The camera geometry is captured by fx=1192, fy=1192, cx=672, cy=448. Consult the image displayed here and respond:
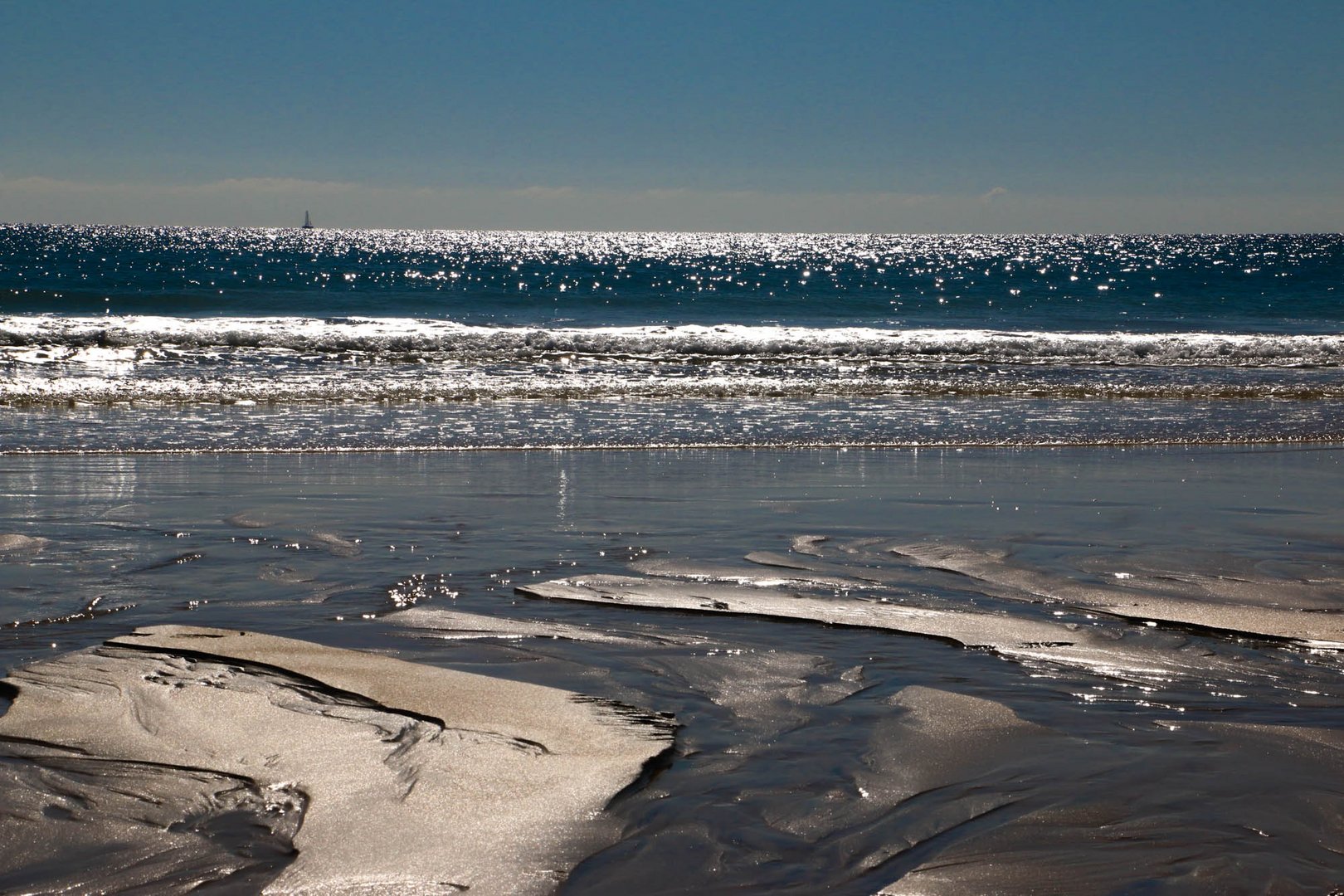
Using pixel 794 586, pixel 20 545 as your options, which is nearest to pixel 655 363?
pixel 20 545

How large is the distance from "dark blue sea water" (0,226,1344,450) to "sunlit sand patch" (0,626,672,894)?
22.8 feet

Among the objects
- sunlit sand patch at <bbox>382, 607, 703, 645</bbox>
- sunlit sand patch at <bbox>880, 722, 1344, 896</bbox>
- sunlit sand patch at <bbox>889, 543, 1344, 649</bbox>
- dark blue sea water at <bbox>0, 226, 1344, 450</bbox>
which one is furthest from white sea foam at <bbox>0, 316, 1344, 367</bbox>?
sunlit sand patch at <bbox>880, 722, 1344, 896</bbox>

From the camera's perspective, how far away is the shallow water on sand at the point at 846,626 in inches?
108

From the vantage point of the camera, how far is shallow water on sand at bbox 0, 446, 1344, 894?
2744 millimetres

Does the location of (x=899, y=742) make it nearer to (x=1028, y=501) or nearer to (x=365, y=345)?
(x=1028, y=501)

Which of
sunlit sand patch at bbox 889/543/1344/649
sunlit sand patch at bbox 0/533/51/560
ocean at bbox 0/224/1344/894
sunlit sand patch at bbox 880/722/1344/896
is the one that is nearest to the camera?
sunlit sand patch at bbox 880/722/1344/896

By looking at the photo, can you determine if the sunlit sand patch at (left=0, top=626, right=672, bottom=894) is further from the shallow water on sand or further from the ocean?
the shallow water on sand

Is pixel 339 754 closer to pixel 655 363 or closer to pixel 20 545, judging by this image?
pixel 20 545

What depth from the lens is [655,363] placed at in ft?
66.0

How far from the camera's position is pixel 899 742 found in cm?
332

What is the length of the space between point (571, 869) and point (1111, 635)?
265 cm

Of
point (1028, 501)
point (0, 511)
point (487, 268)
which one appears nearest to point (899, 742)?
point (1028, 501)

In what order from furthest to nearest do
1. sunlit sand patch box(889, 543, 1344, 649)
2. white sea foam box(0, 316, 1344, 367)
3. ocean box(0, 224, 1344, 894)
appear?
1. white sea foam box(0, 316, 1344, 367)
2. sunlit sand patch box(889, 543, 1344, 649)
3. ocean box(0, 224, 1344, 894)

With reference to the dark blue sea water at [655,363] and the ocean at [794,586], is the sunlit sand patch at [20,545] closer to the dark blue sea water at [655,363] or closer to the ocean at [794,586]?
the ocean at [794,586]
